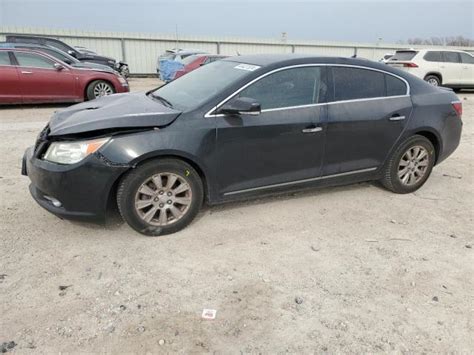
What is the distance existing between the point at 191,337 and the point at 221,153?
1.66 meters

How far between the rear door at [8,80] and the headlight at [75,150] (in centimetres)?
734

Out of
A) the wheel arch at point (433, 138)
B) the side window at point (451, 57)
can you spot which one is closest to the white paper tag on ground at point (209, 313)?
the wheel arch at point (433, 138)

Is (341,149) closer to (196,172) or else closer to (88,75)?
(196,172)

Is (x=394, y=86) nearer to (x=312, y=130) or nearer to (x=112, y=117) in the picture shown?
(x=312, y=130)

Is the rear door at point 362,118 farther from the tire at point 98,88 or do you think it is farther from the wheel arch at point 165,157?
the tire at point 98,88

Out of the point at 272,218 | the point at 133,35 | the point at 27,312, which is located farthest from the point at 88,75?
the point at 133,35

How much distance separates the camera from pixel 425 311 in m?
2.77

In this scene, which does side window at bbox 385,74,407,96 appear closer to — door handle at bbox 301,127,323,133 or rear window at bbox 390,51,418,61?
door handle at bbox 301,127,323,133

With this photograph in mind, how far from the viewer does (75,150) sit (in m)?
3.29

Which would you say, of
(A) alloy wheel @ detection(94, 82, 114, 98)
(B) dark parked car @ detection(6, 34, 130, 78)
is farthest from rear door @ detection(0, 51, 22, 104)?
(B) dark parked car @ detection(6, 34, 130, 78)

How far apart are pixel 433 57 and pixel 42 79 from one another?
12.7 meters

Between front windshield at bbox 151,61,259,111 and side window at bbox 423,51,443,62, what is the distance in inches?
486

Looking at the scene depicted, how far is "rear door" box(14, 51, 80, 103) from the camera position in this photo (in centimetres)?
949

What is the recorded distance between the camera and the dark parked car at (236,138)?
3323 mm
